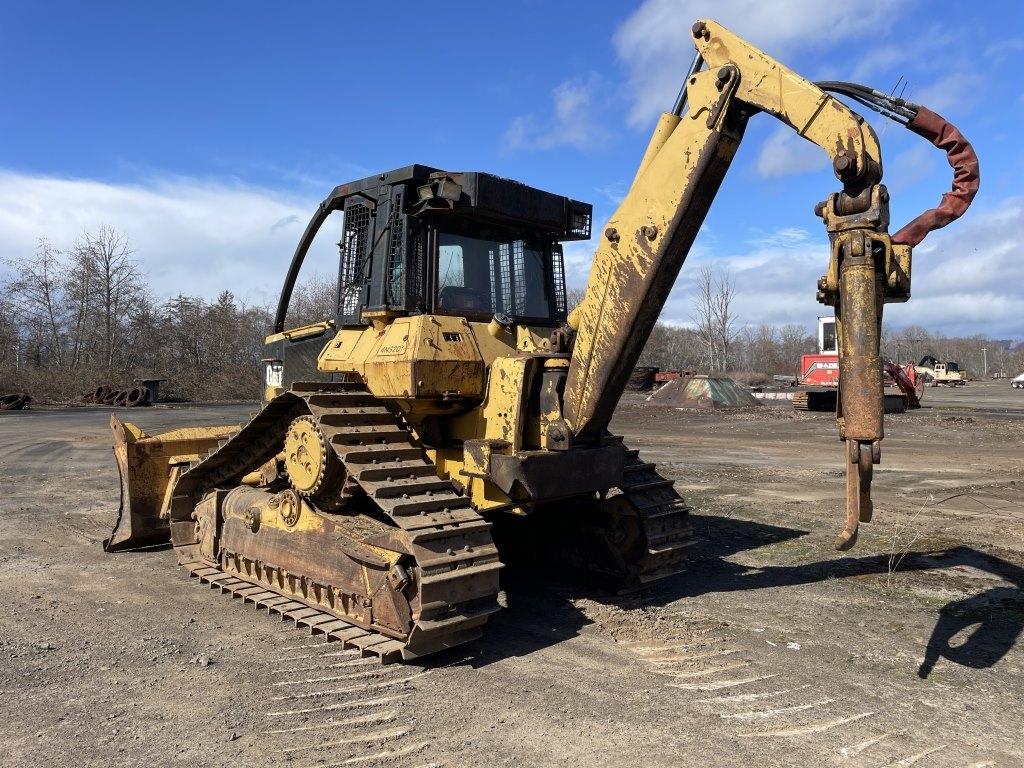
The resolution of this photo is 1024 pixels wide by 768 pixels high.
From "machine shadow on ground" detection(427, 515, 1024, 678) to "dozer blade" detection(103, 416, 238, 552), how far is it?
11.8 ft

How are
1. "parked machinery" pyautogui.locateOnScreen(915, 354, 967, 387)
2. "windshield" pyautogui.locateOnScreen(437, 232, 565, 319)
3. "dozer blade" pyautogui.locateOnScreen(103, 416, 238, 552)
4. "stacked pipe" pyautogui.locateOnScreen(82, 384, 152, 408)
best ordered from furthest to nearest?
"parked machinery" pyautogui.locateOnScreen(915, 354, 967, 387) < "stacked pipe" pyautogui.locateOnScreen(82, 384, 152, 408) < "dozer blade" pyautogui.locateOnScreen(103, 416, 238, 552) < "windshield" pyautogui.locateOnScreen(437, 232, 565, 319)

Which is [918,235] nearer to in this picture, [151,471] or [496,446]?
[496,446]

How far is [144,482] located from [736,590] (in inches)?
233

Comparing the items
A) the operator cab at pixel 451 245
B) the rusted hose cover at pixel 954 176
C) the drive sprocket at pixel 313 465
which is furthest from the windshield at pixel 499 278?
the rusted hose cover at pixel 954 176

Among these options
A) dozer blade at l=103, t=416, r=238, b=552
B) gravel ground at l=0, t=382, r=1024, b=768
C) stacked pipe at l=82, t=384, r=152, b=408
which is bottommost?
gravel ground at l=0, t=382, r=1024, b=768

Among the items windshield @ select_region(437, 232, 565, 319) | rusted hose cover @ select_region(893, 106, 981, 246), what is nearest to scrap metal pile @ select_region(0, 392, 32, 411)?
windshield @ select_region(437, 232, 565, 319)

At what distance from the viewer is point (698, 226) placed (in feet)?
14.9

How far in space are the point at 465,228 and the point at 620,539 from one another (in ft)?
9.09

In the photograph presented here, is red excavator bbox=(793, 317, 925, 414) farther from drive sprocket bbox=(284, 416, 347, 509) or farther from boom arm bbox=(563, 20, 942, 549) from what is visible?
drive sprocket bbox=(284, 416, 347, 509)

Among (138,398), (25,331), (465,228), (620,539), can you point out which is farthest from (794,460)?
(25,331)

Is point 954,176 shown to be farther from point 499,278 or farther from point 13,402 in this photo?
point 13,402

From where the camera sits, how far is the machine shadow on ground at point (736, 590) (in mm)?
4703

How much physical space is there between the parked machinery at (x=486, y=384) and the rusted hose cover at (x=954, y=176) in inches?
0.4

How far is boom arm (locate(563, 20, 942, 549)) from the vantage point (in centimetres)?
371
